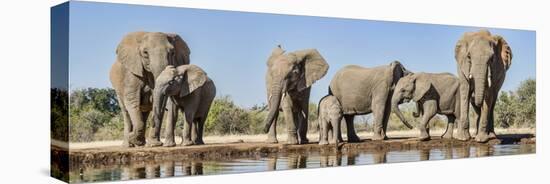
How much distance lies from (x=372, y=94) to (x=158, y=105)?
3.40m

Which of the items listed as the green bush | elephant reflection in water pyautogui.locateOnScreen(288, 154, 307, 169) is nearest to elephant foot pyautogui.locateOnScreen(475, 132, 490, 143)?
the green bush

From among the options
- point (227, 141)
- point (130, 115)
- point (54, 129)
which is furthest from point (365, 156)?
point (54, 129)

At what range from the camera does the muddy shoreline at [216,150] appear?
35.3 ft

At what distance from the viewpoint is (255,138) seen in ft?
39.8

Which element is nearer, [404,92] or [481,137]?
[404,92]

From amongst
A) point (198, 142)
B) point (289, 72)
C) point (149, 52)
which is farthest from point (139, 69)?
point (289, 72)

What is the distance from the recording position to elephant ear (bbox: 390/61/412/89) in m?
13.1

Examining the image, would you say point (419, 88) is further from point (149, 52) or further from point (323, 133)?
point (149, 52)

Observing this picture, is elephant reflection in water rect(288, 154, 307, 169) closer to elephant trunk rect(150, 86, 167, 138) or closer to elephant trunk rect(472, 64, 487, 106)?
elephant trunk rect(150, 86, 167, 138)

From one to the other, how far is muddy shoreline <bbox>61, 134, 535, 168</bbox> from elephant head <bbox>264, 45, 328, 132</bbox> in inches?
14.5

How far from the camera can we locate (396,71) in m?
13.1

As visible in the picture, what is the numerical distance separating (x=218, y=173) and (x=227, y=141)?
22.2 inches

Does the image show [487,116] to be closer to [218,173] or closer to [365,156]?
[365,156]

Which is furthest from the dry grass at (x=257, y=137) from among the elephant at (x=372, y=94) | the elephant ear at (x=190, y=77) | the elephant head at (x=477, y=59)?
the elephant head at (x=477, y=59)
